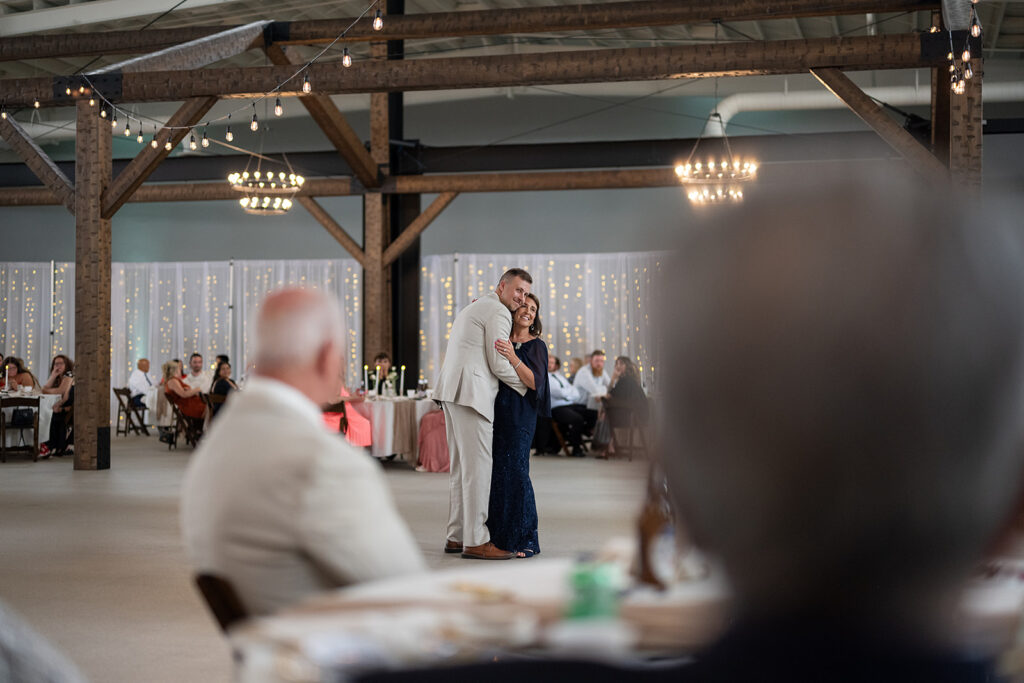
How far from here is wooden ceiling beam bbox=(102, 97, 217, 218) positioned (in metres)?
9.73

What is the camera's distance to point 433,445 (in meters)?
10.3

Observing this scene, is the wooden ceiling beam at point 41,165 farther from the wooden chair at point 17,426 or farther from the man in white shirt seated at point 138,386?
the man in white shirt seated at point 138,386

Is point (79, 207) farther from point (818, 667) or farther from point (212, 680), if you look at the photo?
point (818, 667)

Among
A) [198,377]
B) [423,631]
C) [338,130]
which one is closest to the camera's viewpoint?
[423,631]

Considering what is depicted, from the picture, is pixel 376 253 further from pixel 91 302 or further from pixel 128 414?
pixel 91 302

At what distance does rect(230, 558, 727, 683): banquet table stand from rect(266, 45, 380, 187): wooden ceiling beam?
29.2 feet

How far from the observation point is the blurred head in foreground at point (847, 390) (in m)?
0.98

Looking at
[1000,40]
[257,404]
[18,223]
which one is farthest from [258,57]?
[257,404]

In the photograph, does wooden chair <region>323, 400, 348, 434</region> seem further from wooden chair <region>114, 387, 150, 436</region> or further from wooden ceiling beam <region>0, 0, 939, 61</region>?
wooden chair <region>114, 387, 150, 436</region>

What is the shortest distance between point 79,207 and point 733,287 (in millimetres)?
9979

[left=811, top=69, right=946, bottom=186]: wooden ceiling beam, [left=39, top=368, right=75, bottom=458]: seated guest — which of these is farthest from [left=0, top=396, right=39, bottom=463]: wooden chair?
[left=811, top=69, right=946, bottom=186]: wooden ceiling beam

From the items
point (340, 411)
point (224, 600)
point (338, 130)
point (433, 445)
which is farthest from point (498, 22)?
point (224, 600)

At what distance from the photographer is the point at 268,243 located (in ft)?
58.2

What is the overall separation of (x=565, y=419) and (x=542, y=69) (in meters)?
4.76
